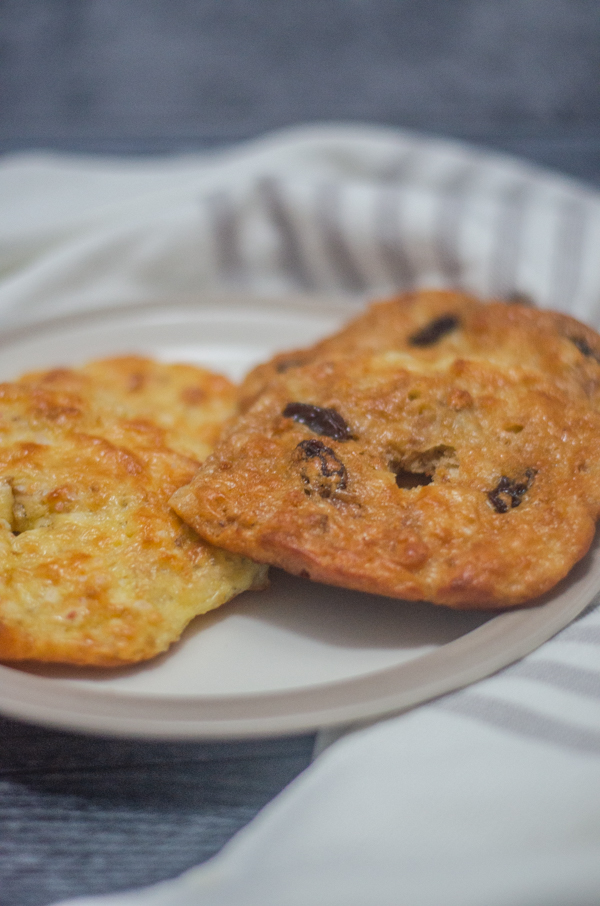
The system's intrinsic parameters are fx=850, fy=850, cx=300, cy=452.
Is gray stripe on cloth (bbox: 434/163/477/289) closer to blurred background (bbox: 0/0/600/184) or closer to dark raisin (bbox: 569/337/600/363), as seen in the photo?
dark raisin (bbox: 569/337/600/363)

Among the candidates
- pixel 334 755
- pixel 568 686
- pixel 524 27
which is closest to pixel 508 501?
pixel 568 686

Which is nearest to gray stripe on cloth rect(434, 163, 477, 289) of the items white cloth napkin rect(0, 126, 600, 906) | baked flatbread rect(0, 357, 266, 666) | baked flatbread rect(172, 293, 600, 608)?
white cloth napkin rect(0, 126, 600, 906)

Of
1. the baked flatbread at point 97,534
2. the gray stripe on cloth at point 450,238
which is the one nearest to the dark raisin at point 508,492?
the baked flatbread at point 97,534

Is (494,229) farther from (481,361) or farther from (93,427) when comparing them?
(93,427)

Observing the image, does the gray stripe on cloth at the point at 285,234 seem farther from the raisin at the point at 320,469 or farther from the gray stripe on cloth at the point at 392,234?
the raisin at the point at 320,469

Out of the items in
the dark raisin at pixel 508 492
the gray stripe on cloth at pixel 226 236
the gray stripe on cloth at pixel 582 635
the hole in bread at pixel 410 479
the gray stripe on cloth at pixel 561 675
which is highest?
the dark raisin at pixel 508 492

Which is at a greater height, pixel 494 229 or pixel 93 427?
pixel 494 229
